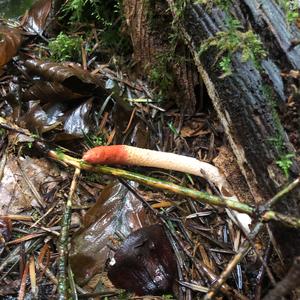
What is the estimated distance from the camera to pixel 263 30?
7.32ft

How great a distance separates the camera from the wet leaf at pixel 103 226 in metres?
2.39

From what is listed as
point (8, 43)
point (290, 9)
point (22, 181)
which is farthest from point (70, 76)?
point (290, 9)

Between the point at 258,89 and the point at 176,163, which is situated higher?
the point at 258,89

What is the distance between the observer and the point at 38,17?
3.61 metres

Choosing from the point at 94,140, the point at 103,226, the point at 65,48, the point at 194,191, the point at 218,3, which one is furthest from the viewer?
the point at 65,48

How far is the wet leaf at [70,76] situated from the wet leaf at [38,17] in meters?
0.57

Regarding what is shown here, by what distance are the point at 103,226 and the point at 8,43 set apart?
1.72 meters

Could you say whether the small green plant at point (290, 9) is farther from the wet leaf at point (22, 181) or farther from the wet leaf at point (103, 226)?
the wet leaf at point (22, 181)

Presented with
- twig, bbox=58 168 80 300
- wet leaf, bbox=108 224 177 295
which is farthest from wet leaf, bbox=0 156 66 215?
wet leaf, bbox=108 224 177 295

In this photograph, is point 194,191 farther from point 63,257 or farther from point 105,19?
point 105,19

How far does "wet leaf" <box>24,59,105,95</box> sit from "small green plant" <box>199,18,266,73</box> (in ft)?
3.32

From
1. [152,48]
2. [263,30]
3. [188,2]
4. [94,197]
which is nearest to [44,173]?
[94,197]

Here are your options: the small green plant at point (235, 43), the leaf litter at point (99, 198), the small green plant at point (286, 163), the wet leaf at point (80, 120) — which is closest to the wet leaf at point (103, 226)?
the leaf litter at point (99, 198)

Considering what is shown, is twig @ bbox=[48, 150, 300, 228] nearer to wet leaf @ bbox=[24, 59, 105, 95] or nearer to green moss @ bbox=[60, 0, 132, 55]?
wet leaf @ bbox=[24, 59, 105, 95]
